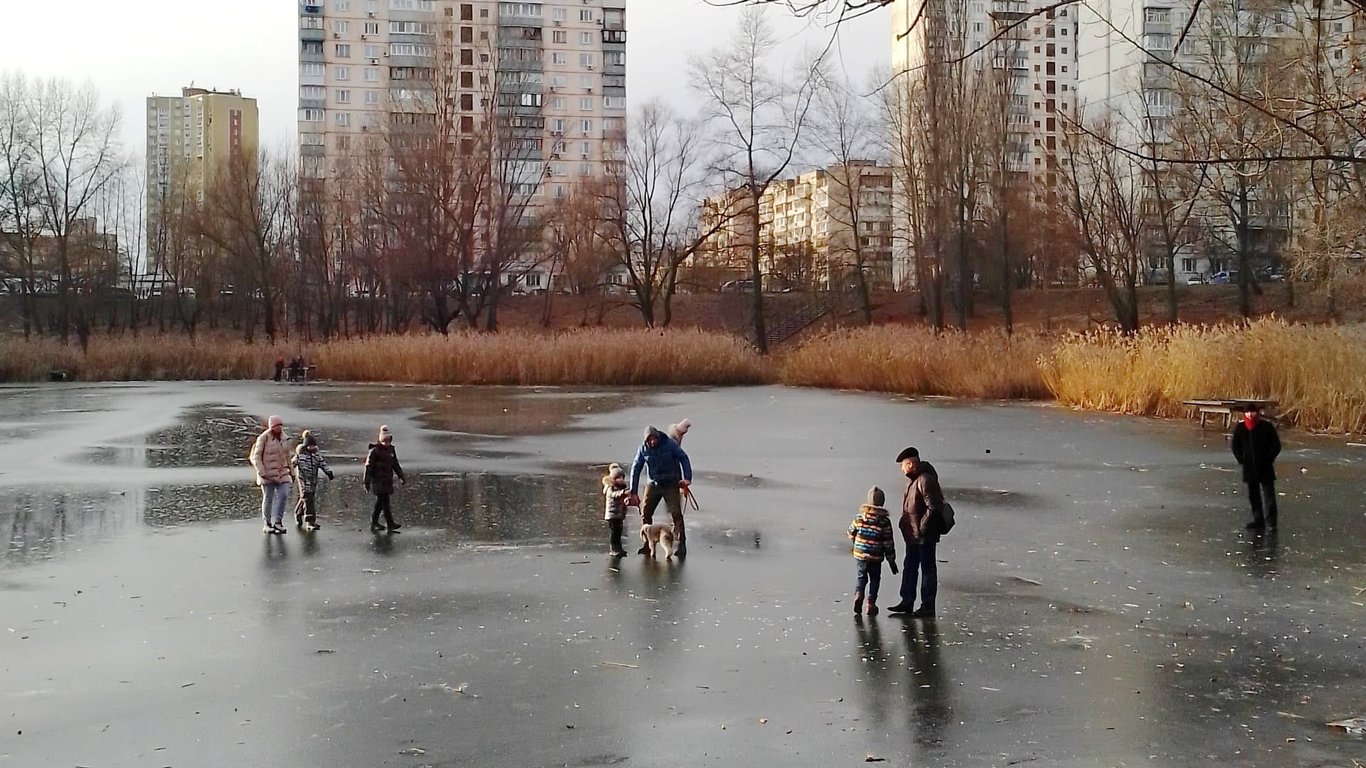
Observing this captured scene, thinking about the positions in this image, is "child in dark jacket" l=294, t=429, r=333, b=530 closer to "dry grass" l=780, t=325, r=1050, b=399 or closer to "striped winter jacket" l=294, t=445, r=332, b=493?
"striped winter jacket" l=294, t=445, r=332, b=493

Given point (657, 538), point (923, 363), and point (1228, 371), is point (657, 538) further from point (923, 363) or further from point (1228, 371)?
point (923, 363)

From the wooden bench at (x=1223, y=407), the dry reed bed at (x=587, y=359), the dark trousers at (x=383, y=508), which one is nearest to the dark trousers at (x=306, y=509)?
the dark trousers at (x=383, y=508)

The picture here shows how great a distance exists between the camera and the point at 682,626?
9016 mm

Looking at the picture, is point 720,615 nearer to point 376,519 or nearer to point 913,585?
point 913,585

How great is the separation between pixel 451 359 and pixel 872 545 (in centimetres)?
3583

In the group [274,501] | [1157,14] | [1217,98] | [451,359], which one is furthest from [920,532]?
[1157,14]

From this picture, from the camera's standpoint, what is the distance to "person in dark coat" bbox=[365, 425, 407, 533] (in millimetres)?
13414

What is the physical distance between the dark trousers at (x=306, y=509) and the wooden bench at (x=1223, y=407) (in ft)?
54.4

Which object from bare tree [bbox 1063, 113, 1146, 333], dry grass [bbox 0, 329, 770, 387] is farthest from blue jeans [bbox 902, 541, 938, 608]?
bare tree [bbox 1063, 113, 1146, 333]

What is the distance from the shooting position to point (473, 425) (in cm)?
2689

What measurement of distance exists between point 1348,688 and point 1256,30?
34.0m

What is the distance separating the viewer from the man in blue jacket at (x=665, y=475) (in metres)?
12.0

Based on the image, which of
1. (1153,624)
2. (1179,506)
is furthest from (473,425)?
(1153,624)

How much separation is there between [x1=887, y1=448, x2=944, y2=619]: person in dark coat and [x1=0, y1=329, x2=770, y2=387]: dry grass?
32.3m
